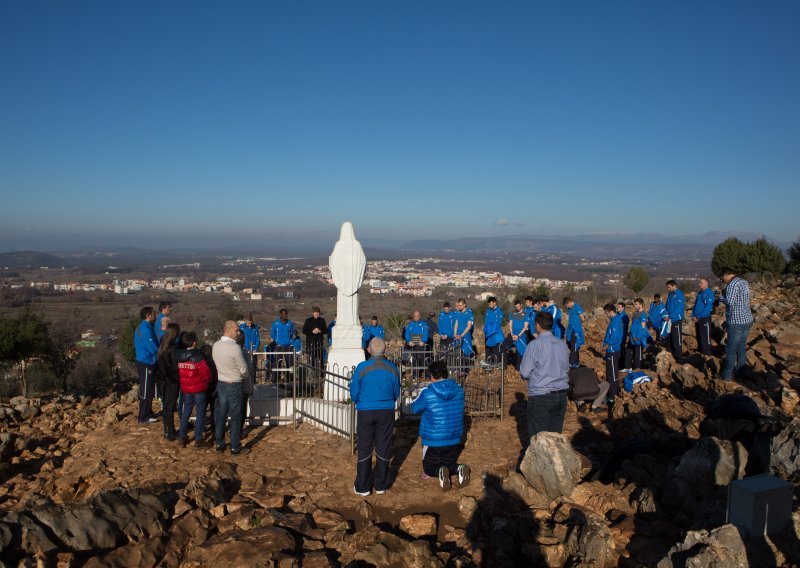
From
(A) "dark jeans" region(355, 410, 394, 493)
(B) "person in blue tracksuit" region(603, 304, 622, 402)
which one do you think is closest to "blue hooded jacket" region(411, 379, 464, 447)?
(A) "dark jeans" region(355, 410, 394, 493)

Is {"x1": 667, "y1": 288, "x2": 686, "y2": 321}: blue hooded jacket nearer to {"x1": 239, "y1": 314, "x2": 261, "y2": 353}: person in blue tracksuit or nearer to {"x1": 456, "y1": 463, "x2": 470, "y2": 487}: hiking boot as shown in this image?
{"x1": 456, "y1": 463, "x2": 470, "y2": 487}: hiking boot

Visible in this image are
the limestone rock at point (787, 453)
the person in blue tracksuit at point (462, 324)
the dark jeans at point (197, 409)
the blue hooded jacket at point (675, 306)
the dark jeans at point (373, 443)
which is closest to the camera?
the limestone rock at point (787, 453)

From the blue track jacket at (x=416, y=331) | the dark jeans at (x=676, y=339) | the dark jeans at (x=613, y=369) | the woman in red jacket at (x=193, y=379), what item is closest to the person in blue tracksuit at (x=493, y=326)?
the blue track jacket at (x=416, y=331)

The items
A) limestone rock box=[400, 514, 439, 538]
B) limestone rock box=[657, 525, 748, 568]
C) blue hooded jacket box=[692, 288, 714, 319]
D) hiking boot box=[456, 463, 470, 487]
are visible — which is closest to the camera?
limestone rock box=[657, 525, 748, 568]

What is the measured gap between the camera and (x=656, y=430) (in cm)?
783

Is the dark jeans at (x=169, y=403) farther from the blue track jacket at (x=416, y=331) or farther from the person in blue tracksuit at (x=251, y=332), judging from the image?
the blue track jacket at (x=416, y=331)

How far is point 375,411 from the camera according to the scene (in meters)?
5.96

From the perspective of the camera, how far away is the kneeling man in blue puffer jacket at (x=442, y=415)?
19.8 ft

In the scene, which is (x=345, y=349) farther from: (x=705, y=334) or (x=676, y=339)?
(x=705, y=334)

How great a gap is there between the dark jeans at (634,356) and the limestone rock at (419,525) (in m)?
7.08

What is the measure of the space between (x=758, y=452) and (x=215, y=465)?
5957 millimetres

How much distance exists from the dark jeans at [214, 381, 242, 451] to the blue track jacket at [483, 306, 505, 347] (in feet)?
20.3

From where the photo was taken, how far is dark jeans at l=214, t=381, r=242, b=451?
710 cm

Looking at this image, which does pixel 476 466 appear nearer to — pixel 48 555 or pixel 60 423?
pixel 48 555
